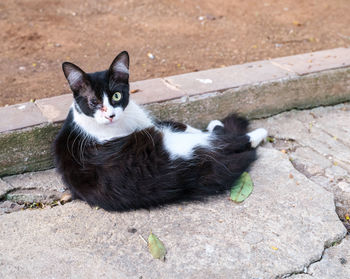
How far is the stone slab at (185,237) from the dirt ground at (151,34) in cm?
131

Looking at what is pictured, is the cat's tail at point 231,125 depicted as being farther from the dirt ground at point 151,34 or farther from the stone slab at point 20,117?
the stone slab at point 20,117

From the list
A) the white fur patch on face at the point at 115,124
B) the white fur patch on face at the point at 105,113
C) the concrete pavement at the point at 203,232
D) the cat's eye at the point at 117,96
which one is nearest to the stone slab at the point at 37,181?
the concrete pavement at the point at 203,232

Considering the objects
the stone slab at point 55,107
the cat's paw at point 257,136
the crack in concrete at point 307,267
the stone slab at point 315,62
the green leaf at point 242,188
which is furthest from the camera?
the stone slab at point 315,62

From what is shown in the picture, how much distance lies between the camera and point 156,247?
2223 millimetres

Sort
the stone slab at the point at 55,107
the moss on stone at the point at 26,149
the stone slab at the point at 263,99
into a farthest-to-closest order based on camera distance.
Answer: the stone slab at the point at 263,99, the stone slab at the point at 55,107, the moss on stone at the point at 26,149

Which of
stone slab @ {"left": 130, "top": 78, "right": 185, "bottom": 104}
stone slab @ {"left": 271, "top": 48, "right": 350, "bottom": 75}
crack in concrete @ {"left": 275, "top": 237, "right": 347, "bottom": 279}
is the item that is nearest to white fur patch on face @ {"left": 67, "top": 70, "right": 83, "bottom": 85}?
stone slab @ {"left": 130, "top": 78, "right": 185, "bottom": 104}

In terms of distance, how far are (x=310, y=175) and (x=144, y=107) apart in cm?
125

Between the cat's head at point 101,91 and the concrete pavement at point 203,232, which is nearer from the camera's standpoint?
the concrete pavement at point 203,232

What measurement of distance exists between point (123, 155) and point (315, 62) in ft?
6.61

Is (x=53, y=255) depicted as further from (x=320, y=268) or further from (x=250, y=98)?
(x=250, y=98)

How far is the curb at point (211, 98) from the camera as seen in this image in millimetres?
2748

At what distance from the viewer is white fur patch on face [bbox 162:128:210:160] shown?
2514 millimetres

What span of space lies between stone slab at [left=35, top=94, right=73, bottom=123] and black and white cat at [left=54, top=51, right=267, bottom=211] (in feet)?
0.59

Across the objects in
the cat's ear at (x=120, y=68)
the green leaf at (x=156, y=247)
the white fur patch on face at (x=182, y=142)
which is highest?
the cat's ear at (x=120, y=68)
